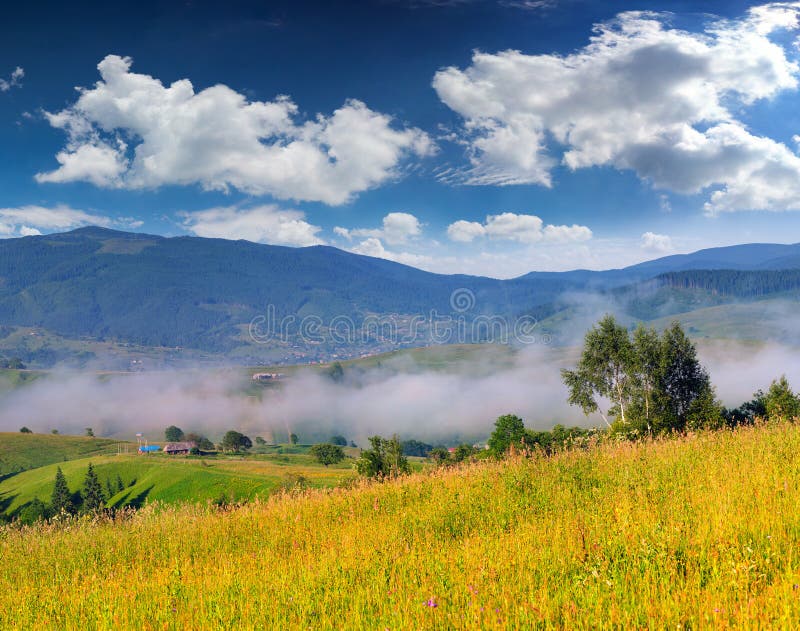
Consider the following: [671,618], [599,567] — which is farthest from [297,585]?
[671,618]

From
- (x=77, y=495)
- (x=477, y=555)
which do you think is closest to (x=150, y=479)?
(x=77, y=495)

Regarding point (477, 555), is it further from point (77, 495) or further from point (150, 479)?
point (77, 495)

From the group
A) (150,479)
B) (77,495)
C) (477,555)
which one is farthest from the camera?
(150,479)

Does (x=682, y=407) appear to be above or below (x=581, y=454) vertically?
below

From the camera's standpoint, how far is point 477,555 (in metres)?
7.56

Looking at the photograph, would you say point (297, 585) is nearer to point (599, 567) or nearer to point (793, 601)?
point (599, 567)

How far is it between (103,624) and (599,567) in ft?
20.9

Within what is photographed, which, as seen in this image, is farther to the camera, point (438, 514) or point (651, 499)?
point (438, 514)

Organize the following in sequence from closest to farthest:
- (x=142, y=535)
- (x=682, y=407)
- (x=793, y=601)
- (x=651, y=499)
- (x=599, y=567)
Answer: (x=793, y=601)
(x=599, y=567)
(x=651, y=499)
(x=142, y=535)
(x=682, y=407)

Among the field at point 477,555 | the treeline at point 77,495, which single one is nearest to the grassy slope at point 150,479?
the treeline at point 77,495

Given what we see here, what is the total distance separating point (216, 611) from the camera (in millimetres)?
6637

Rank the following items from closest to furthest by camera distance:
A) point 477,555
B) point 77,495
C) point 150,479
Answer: point 477,555 → point 77,495 → point 150,479

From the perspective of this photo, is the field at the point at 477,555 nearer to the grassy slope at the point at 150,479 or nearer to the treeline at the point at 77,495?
the grassy slope at the point at 150,479

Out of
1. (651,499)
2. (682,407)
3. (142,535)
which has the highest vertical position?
(651,499)
